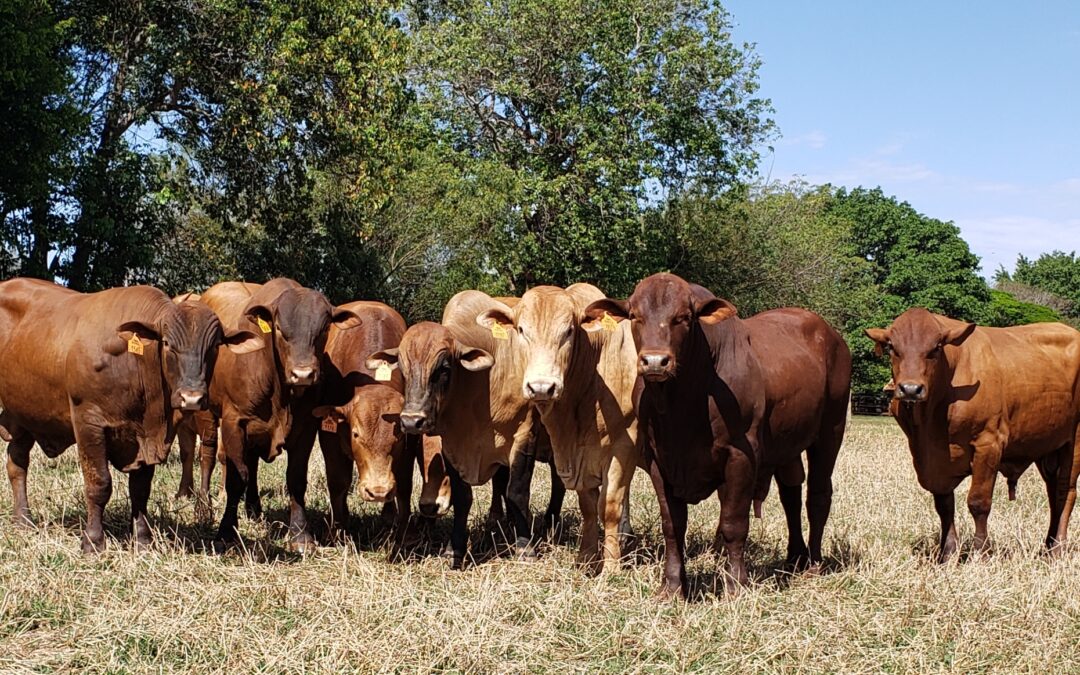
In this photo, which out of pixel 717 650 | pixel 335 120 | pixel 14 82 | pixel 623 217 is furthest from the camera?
pixel 623 217

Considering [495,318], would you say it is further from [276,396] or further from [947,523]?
[947,523]

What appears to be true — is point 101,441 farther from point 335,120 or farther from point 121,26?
point 121,26

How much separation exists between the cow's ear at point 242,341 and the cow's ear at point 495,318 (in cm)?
176

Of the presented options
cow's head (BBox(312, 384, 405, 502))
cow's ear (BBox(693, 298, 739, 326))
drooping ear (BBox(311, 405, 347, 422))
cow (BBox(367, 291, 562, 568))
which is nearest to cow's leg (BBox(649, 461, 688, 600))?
cow's ear (BBox(693, 298, 739, 326))

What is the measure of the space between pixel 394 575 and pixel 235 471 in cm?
205

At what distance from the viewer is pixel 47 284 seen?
9.13 meters

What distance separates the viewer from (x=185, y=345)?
765 centimetres

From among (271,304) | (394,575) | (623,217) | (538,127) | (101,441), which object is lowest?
(394,575)

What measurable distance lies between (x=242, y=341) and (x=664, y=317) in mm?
3547

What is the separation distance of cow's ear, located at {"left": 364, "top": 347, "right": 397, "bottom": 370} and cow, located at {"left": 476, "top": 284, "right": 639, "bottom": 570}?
2.32ft

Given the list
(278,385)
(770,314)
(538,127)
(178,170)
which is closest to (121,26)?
(178,170)

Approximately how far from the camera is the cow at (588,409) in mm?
7738

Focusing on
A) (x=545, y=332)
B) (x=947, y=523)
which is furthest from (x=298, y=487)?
(x=947, y=523)

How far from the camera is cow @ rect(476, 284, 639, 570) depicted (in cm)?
774
